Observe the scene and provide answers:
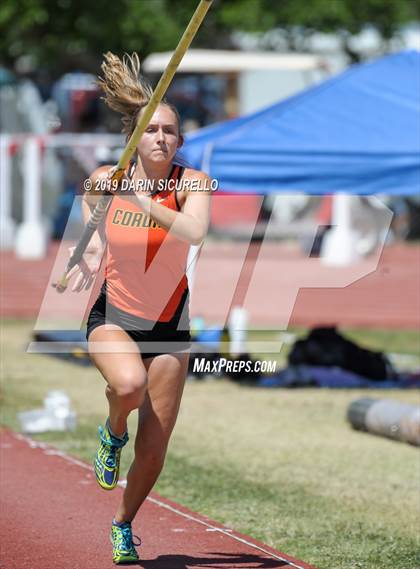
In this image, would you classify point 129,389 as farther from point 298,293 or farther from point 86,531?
point 298,293

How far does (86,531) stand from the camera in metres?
7.00

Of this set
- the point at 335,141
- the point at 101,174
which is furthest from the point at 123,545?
the point at 335,141

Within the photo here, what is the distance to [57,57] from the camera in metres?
30.0

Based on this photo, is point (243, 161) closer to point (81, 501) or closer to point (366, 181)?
point (366, 181)

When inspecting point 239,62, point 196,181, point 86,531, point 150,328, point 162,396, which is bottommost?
point 239,62

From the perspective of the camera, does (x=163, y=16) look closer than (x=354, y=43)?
Yes

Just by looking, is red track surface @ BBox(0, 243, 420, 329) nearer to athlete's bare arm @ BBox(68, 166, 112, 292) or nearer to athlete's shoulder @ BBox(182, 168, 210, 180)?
athlete's bare arm @ BBox(68, 166, 112, 292)

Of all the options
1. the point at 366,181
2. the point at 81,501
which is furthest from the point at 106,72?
the point at 366,181

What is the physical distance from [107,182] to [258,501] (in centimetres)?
313

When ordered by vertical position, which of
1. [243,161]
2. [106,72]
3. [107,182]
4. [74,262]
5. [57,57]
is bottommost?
[57,57]

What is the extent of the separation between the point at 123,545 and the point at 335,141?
6861mm

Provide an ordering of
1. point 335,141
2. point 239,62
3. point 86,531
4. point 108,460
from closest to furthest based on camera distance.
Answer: point 108,460
point 86,531
point 335,141
point 239,62

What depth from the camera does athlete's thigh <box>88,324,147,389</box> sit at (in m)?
5.71

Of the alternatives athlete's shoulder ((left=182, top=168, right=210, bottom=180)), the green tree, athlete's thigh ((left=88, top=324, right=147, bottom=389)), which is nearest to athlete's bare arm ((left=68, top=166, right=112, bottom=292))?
athlete's thigh ((left=88, top=324, right=147, bottom=389))
